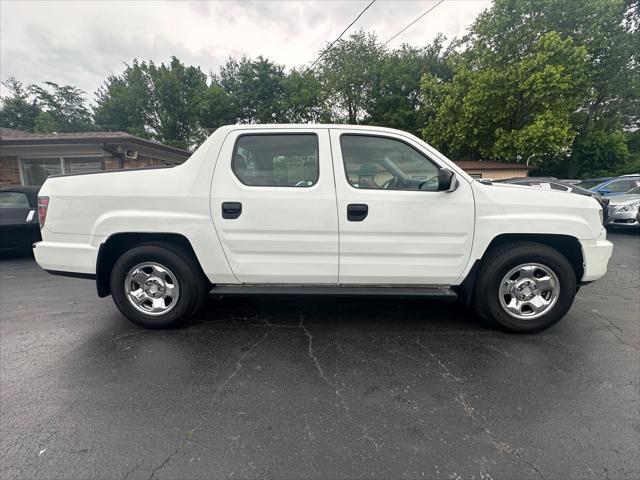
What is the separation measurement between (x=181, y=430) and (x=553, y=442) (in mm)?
2226

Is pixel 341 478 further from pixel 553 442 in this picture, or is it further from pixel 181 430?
pixel 553 442

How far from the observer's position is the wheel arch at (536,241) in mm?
2877

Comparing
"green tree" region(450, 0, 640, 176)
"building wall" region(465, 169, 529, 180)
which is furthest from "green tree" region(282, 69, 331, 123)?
"building wall" region(465, 169, 529, 180)

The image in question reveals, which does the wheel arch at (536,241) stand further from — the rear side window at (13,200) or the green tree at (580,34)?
the green tree at (580,34)

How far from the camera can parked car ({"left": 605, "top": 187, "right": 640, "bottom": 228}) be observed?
8.09 metres

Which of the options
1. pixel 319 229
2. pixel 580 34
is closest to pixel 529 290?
pixel 319 229

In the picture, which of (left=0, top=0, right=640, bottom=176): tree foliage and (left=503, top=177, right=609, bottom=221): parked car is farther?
(left=0, top=0, right=640, bottom=176): tree foliage

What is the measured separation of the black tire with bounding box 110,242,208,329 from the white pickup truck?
12 millimetres

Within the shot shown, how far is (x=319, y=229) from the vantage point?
2781mm

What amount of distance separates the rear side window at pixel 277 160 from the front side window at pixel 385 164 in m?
0.34

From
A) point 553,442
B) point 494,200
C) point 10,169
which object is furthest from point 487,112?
point 10,169

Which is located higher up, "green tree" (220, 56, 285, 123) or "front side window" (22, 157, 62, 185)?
"green tree" (220, 56, 285, 123)

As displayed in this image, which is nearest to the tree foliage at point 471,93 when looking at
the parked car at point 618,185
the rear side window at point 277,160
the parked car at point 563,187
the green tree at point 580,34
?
the green tree at point 580,34

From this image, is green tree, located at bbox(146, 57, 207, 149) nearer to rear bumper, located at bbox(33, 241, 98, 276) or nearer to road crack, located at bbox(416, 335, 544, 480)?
rear bumper, located at bbox(33, 241, 98, 276)
